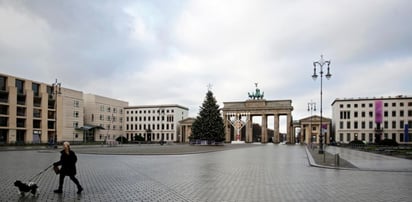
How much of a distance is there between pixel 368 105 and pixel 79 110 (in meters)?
88.1

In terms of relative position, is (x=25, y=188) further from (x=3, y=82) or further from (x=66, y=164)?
(x=3, y=82)

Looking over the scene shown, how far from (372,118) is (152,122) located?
7799cm

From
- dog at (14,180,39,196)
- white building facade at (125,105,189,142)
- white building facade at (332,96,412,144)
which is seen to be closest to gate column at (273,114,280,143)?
white building facade at (332,96,412,144)

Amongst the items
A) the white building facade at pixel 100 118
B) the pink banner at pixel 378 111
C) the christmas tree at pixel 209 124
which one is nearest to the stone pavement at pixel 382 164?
the christmas tree at pixel 209 124

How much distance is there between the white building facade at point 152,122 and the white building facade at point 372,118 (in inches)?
2338

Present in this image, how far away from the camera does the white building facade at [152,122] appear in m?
132

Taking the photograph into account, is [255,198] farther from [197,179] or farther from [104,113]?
[104,113]

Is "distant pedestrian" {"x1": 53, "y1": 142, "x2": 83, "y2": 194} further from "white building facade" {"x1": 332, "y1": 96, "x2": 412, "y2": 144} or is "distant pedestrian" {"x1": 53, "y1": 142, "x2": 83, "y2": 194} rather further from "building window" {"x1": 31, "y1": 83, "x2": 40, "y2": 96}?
"white building facade" {"x1": 332, "y1": 96, "x2": 412, "y2": 144}

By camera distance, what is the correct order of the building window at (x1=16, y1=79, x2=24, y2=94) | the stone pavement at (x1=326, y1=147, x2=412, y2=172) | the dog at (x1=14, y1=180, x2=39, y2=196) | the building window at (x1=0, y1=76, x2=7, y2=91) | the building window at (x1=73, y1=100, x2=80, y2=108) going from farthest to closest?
the building window at (x1=73, y1=100, x2=80, y2=108) → the building window at (x1=16, y1=79, x2=24, y2=94) → the building window at (x1=0, y1=76, x2=7, y2=91) → the stone pavement at (x1=326, y1=147, x2=412, y2=172) → the dog at (x1=14, y1=180, x2=39, y2=196)

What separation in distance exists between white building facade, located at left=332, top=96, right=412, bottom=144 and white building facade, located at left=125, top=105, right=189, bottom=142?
59394 mm

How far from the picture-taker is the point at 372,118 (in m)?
107

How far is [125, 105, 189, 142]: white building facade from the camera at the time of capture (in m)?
132

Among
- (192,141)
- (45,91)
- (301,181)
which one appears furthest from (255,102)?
(301,181)

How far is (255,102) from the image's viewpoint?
113m
